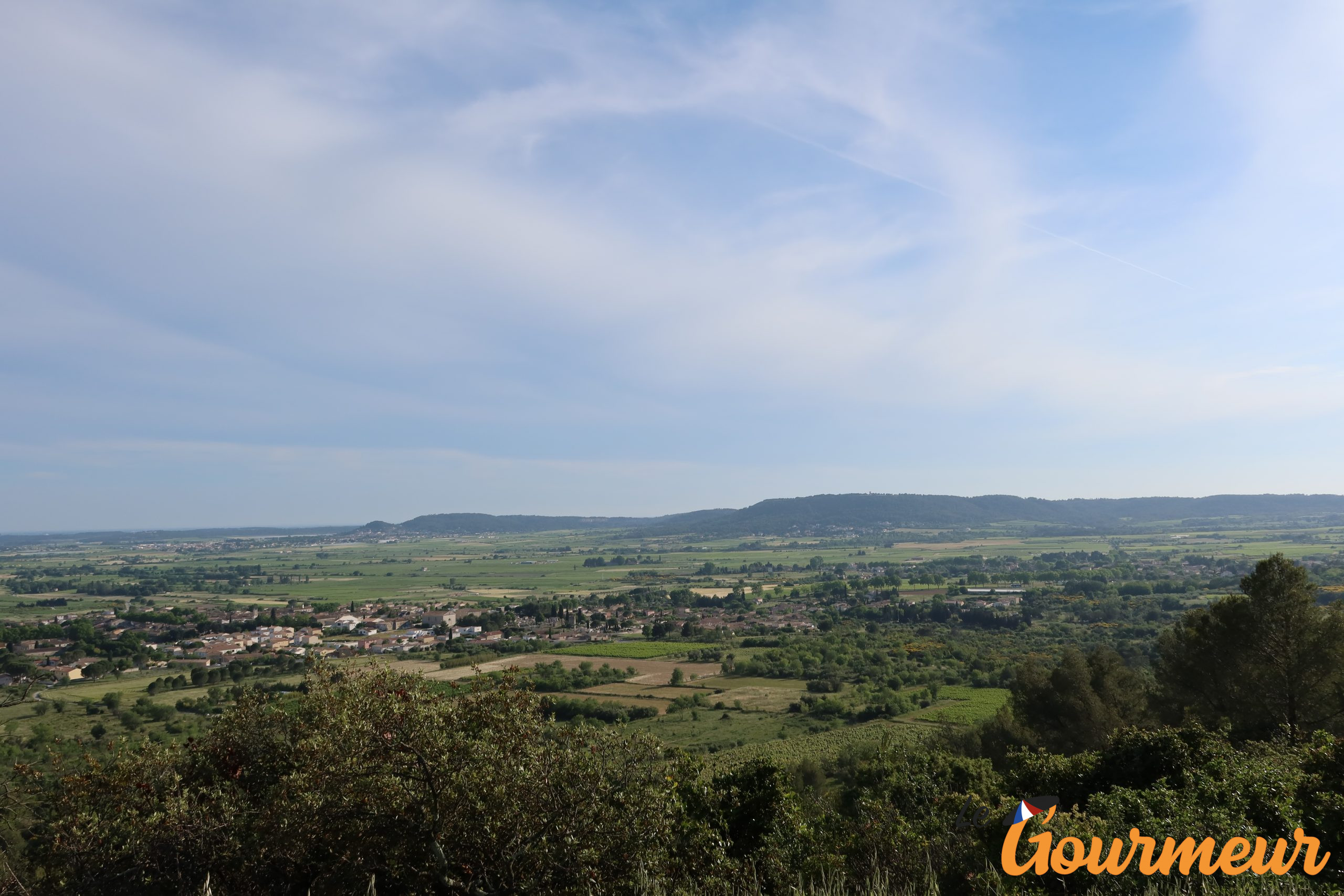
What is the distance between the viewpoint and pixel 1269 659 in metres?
21.0

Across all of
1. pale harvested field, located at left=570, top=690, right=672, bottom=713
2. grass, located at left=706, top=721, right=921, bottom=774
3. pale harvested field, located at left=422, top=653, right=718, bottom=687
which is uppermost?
grass, located at left=706, top=721, right=921, bottom=774

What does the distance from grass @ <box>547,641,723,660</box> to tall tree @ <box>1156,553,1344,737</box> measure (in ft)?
184

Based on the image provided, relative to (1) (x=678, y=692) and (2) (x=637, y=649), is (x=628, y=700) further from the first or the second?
(2) (x=637, y=649)

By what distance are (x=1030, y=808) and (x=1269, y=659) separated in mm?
14597

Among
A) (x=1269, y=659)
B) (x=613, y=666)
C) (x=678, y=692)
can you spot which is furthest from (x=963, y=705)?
(x=613, y=666)

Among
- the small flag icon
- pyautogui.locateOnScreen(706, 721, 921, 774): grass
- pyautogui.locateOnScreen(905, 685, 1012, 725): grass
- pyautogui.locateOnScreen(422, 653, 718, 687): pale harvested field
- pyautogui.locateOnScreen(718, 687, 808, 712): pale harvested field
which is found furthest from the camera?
pyautogui.locateOnScreen(422, 653, 718, 687): pale harvested field

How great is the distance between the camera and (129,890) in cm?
1025

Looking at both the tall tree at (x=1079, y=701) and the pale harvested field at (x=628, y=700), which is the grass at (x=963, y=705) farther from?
the pale harvested field at (x=628, y=700)

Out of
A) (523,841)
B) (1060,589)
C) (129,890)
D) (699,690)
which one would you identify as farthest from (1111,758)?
(1060,589)

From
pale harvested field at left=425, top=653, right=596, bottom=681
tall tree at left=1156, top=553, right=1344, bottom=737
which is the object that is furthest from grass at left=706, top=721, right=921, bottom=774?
pale harvested field at left=425, top=653, right=596, bottom=681

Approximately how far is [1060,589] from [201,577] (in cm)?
18046

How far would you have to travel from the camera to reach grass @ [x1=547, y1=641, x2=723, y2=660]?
74.8 metres

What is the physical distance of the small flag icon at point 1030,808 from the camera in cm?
1053

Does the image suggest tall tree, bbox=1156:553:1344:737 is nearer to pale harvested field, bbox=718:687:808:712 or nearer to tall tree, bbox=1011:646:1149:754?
tall tree, bbox=1011:646:1149:754
